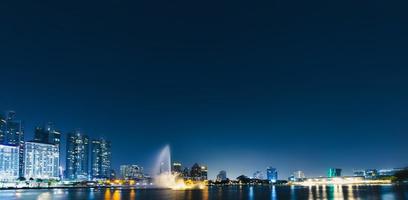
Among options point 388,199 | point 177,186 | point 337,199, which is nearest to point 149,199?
point 337,199

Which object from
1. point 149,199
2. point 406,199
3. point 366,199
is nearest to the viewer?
point 406,199

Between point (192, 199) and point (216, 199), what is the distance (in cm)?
495

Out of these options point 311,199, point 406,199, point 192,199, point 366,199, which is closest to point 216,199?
point 192,199

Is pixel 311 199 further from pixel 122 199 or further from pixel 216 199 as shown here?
pixel 122 199

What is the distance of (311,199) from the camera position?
90.8 m

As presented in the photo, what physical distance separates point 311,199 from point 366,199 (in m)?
10.8

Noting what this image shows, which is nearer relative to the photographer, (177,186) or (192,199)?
(192,199)

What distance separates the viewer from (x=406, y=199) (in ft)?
251

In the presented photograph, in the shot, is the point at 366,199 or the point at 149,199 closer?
the point at 366,199

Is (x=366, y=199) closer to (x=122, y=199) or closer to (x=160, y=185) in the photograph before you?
(x=122, y=199)

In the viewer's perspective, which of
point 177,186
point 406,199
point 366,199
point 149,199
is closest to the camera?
point 406,199

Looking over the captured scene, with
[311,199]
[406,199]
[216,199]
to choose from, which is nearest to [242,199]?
[216,199]

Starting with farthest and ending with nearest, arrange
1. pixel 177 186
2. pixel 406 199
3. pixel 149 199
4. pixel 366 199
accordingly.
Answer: pixel 177 186 < pixel 149 199 < pixel 366 199 < pixel 406 199

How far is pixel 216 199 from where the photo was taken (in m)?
90.1
